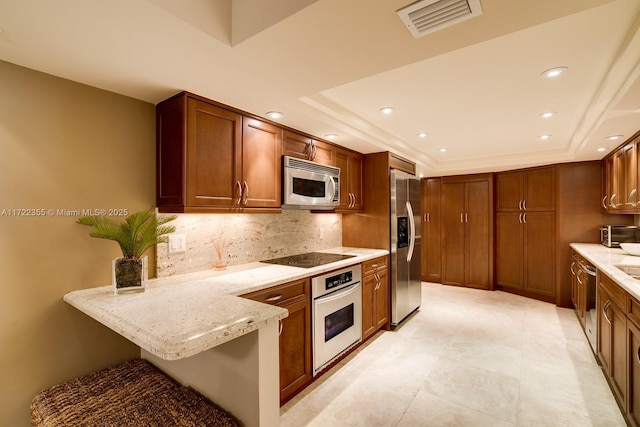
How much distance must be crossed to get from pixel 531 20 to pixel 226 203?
190 cm

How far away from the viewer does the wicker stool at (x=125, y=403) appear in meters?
1.15

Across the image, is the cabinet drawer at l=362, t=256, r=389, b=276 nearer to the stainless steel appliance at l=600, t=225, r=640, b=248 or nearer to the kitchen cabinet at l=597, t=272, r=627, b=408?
the kitchen cabinet at l=597, t=272, r=627, b=408

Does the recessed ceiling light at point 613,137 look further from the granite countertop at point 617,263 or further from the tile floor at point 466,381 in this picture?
the tile floor at point 466,381

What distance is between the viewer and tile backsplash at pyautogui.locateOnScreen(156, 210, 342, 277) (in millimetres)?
2184

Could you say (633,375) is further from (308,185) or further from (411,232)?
(308,185)

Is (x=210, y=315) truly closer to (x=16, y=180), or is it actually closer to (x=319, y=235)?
(x=16, y=180)

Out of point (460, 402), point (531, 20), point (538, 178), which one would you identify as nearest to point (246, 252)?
point (460, 402)

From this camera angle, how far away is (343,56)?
1.43m

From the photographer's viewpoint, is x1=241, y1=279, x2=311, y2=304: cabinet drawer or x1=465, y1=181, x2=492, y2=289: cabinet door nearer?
x1=241, y1=279, x2=311, y2=304: cabinet drawer

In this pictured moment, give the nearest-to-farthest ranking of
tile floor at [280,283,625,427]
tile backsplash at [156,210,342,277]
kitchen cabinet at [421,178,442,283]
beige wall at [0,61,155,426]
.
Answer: beige wall at [0,61,155,426] → tile floor at [280,283,625,427] → tile backsplash at [156,210,342,277] → kitchen cabinet at [421,178,442,283]

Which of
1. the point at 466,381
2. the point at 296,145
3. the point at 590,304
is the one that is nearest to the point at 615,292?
the point at 590,304

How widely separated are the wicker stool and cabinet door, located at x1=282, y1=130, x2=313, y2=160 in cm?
186

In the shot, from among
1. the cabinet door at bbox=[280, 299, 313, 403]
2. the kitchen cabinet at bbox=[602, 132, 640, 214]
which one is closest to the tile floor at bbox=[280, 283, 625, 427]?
the cabinet door at bbox=[280, 299, 313, 403]

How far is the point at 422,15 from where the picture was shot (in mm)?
1122
